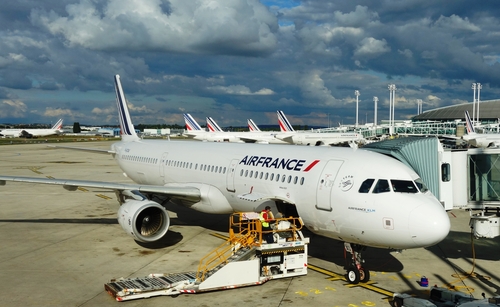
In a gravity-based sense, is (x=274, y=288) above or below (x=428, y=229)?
below

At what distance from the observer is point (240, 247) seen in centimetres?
1428

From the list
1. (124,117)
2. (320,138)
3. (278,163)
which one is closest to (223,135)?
(320,138)

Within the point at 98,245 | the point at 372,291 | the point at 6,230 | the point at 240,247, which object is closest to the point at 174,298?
the point at 240,247

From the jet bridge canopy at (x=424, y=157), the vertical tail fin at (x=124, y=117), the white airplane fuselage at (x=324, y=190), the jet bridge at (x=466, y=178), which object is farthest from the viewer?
the vertical tail fin at (x=124, y=117)

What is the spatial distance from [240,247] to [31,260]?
7764 mm

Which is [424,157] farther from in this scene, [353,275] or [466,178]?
[353,275]

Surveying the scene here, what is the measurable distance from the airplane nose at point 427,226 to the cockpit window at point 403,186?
0.77 meters

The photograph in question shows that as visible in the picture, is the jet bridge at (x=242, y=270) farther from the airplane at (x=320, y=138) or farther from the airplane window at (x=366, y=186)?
the airplane at (x=320, y=138)

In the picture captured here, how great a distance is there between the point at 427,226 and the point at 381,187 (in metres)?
1.67

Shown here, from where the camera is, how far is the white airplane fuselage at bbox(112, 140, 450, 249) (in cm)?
1217

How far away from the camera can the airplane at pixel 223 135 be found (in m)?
88.3

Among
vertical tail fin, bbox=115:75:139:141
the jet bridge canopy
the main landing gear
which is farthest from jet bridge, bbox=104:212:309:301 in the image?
vertical tail fin, bbox=115:75:139:141

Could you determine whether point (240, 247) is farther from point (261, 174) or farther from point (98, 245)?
point (98, 245)

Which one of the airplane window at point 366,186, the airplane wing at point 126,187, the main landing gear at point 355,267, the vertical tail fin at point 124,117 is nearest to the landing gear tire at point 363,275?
the main landing gear at point 355,267
